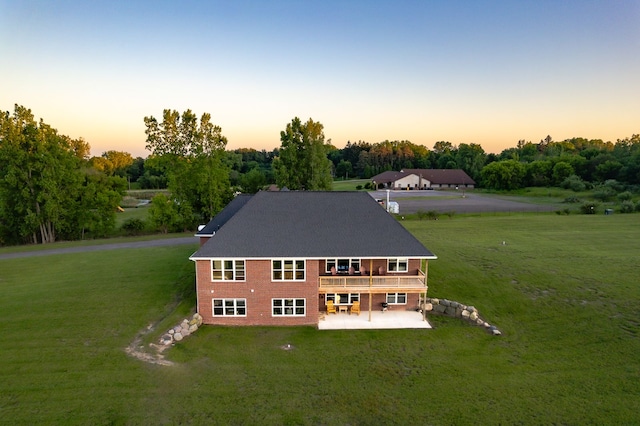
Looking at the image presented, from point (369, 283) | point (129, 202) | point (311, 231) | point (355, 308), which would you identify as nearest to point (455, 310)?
point (369, 283)

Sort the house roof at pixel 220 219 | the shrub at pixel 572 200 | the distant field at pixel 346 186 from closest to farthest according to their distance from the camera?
the house roof at pixel 220 219, the shrub at pixel 572 200, the distant field at pixel 346 186

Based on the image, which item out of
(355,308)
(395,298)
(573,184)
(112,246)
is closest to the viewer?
(355,308)

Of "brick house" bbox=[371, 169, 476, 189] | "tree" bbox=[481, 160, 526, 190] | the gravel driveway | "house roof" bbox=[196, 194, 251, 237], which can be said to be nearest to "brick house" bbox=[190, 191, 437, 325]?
"house roof" bbox=[196, 194, 251, 237]

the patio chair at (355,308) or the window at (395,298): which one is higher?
the window at (395,298)

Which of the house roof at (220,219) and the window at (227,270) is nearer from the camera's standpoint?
the window at (227,270)

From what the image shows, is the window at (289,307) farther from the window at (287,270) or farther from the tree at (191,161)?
the tree at (191,161)

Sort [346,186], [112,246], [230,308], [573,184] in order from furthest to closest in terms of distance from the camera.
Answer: [346,186] → [573,184] → [112,246] → [230,308]

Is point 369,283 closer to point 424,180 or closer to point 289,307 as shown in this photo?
point 289,307

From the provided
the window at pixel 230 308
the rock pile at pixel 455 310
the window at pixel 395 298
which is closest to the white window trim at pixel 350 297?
the window at pixel 395 298
